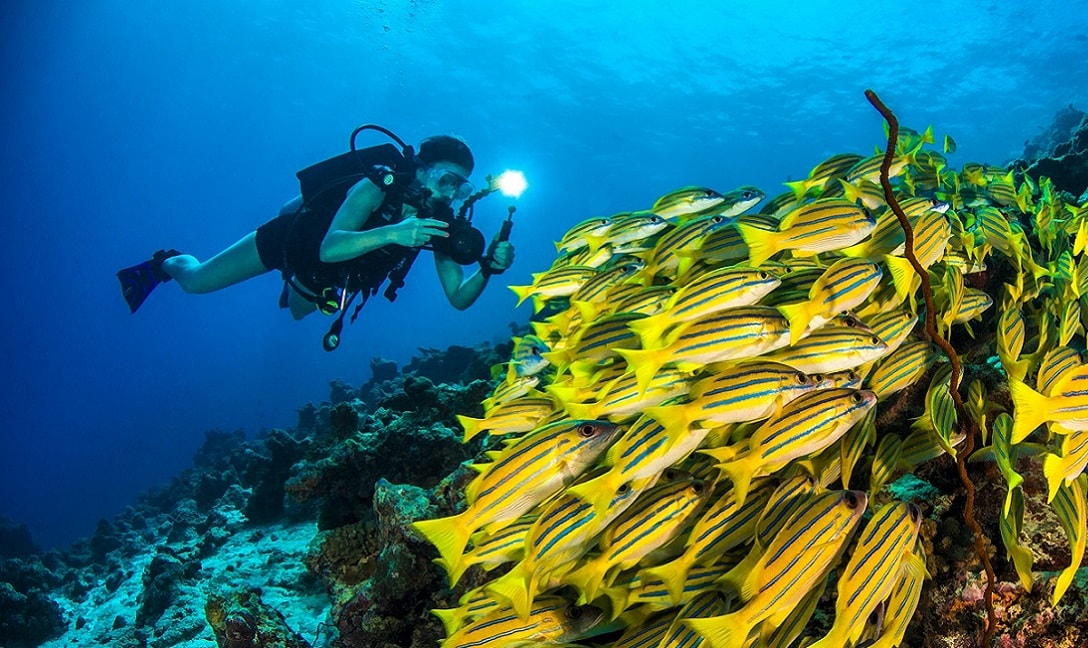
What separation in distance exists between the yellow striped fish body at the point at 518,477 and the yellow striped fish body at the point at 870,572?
903 millimetres

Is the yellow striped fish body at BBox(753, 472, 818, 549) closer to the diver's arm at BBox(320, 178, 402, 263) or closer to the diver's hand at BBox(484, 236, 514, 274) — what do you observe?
the diver's hand at BBox(484, 236, 514, 274)

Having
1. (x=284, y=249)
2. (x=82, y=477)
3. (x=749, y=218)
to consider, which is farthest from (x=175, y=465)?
(x=749, y=218)

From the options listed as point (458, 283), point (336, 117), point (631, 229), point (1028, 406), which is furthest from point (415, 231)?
point (336, 117)

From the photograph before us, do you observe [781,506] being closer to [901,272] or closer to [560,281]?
[901,272]

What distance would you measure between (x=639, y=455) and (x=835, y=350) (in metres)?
0.96

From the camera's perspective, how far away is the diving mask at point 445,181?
8.77 m

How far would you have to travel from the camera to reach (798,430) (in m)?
1.89

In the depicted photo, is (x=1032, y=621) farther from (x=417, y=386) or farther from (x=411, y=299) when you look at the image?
(x=411, y=299)

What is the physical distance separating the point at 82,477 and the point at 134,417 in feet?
108

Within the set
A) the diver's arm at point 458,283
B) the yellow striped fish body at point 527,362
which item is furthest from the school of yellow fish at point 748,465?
the diver's arm at point 458,283

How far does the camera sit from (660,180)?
254ft

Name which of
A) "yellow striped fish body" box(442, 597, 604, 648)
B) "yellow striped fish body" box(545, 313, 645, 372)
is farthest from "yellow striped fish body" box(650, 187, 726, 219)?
"yellow striped fish body" box(442, 597, 604, 648)

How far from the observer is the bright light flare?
334 inches

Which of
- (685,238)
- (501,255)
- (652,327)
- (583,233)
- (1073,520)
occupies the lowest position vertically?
(1073,520)
